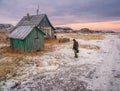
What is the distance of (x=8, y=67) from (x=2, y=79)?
8.71 feet

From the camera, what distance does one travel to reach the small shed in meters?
20.6

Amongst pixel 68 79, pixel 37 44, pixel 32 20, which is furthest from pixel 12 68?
pixel 32 20

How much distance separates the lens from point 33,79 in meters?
10.8

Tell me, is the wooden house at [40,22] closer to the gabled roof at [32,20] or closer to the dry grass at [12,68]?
the gabled roof at [32,20]

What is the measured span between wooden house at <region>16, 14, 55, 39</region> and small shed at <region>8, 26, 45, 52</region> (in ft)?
41.6

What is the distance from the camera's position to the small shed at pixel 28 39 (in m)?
20.6

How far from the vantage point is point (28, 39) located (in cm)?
2075

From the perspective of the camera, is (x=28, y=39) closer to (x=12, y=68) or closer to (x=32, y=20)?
(x=12, y=68)

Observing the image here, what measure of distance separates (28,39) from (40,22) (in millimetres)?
15182

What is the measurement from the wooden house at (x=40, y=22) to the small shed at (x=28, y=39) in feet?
41.6

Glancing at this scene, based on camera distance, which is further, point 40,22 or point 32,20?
point 32,20

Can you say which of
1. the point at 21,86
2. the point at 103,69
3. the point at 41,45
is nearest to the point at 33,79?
the point at 21,86

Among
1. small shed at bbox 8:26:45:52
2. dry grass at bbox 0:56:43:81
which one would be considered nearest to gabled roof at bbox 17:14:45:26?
small shed at bbox 8:26:45:52

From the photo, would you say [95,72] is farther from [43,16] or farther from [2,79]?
[43,16]
